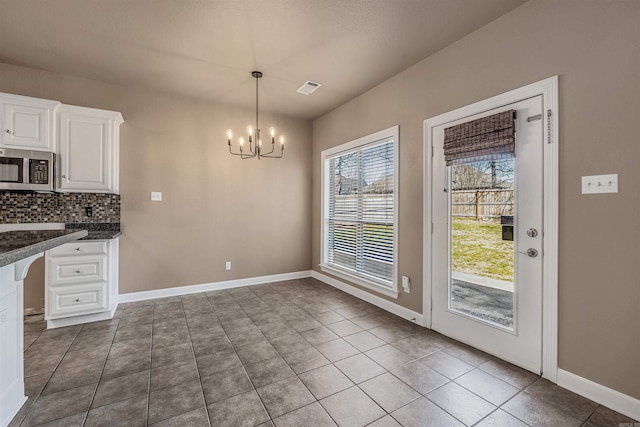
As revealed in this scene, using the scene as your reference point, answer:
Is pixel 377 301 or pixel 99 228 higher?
pixel 99 228

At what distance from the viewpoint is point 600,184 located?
6.07ft

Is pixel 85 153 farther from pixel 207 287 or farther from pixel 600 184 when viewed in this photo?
pixel 600 184

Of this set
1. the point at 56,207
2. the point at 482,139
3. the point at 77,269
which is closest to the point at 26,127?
the point at 56,207

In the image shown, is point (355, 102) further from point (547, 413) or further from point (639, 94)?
point (547, 413)

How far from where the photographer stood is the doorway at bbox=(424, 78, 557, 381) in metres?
2.10

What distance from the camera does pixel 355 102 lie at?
4.08 metres

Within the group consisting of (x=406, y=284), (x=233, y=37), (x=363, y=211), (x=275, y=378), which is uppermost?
(x=233, y=37)

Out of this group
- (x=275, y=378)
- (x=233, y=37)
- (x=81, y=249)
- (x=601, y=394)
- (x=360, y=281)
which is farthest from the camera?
(x=360, y=281)

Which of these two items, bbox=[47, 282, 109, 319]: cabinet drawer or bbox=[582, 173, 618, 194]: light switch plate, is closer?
bbox=[582, 173, 618, 194]: light switch plate

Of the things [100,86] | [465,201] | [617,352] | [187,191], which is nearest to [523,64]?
[465,201]

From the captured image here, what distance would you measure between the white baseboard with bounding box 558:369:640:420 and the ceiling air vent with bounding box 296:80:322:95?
12.0 ft

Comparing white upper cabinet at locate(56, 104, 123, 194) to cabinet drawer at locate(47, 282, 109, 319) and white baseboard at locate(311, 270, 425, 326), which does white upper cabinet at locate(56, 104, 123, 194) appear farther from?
white baseboard at locate(311, 270, 425, 326)

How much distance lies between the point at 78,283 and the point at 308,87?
348cm

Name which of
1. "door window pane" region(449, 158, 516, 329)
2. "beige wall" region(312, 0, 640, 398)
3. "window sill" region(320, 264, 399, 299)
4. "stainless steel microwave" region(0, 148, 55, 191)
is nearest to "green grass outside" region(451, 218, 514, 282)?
"door window pane" region(449, 158, 516, 329)
